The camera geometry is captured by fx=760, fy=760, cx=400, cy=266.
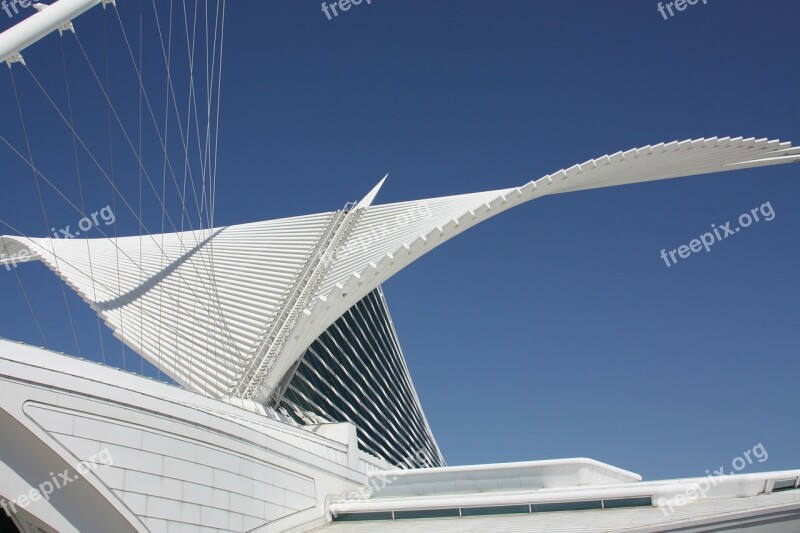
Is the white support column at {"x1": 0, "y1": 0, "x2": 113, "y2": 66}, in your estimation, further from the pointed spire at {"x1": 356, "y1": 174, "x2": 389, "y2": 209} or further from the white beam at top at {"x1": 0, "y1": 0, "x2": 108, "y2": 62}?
the pointed spire at {"x1": 356, "y1": 174, "x2": 389, "y2": 209}

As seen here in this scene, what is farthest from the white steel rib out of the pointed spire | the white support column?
the white support column

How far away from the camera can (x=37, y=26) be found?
1158 centimetres

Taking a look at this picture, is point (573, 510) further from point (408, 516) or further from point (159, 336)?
point (159, 336)

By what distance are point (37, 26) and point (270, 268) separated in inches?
657

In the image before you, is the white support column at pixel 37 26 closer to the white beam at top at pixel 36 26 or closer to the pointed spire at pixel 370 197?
the white beam at top at pixel 36 26

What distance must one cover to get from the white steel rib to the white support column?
1034cm

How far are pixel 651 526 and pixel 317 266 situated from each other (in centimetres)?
1728

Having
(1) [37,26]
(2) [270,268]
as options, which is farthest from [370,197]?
(1) [37,26]

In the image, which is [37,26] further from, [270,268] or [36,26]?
[270,268]

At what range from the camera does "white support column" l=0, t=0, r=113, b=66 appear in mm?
11141

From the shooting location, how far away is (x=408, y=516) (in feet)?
56.1

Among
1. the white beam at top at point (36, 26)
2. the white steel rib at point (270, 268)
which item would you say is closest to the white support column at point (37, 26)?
the white beam at top at point (36, 26)

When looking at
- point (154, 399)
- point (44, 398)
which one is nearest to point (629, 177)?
point (154, 399)

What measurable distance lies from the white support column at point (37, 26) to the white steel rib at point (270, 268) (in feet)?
33.9
